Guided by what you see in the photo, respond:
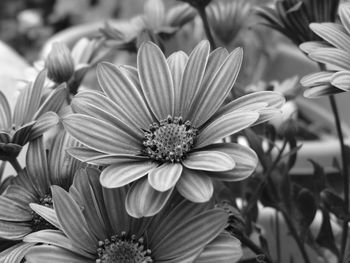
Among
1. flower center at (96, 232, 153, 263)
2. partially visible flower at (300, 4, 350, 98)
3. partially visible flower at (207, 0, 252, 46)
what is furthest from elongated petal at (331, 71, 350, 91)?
partially visible flower at (207, 0, 252, 46)

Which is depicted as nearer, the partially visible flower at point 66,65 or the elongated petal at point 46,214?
the elongated petal at point 46,214

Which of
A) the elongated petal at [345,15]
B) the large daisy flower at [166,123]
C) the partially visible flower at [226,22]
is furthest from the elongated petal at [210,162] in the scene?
the partially visible flower at [226,22]

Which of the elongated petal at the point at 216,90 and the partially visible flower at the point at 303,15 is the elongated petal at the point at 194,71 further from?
the partially visible flower at the point at 303,15

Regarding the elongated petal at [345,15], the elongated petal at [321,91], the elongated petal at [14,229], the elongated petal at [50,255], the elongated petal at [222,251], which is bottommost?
the elongated petal at [222,251]

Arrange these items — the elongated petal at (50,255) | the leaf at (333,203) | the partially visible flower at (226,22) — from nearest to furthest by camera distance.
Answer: the elongated petal at (50,255), the leaf at (333,203), the partially visible flower at (226,22)

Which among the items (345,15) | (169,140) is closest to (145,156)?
(169,140)

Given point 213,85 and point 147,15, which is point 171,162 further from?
point 147,15

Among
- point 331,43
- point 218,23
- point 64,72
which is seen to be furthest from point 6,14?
point 331,43
